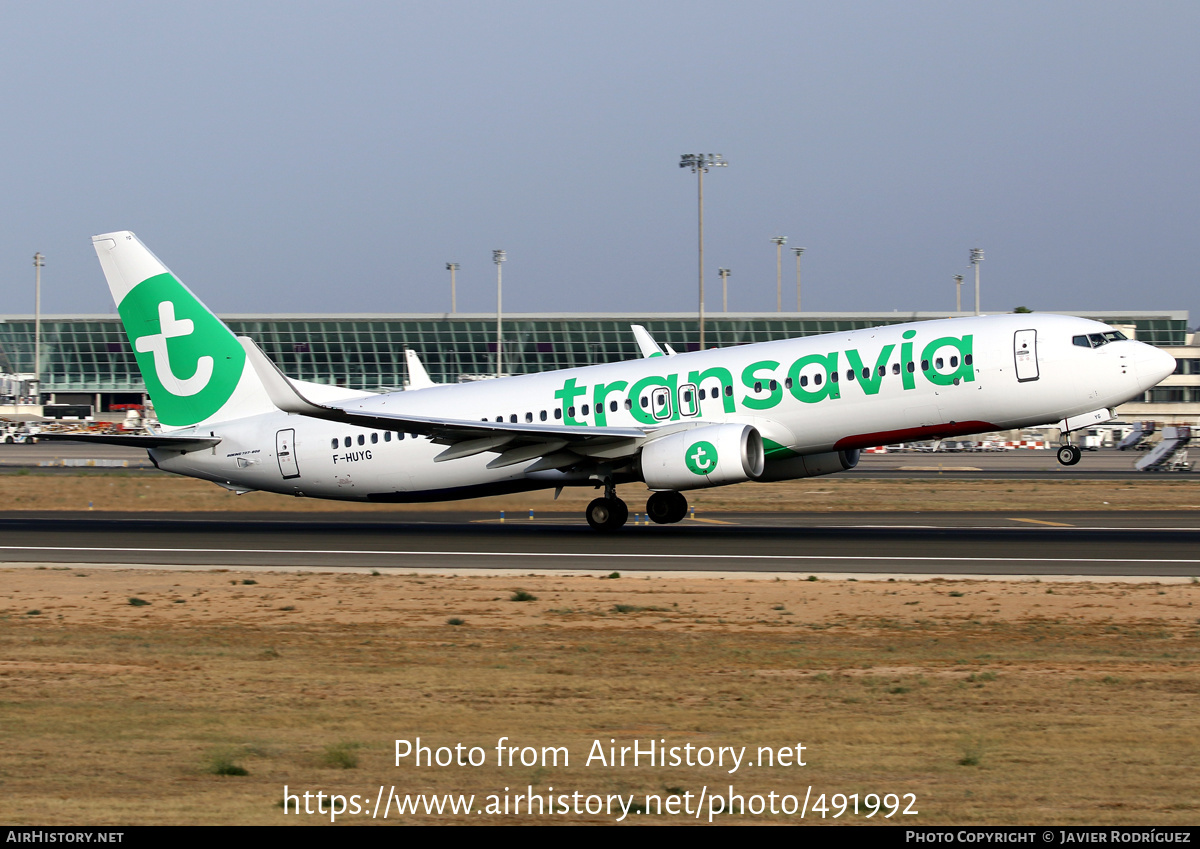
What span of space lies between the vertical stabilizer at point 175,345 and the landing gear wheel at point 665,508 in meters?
10.6

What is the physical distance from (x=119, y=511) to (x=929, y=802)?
121 feet

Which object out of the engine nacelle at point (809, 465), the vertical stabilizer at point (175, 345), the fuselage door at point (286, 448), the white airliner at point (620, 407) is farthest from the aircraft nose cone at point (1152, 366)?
the vertical stabilizer at point (175, 345)

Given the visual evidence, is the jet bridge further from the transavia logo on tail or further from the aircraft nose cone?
the transavia logo on tail

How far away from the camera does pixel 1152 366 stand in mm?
26094

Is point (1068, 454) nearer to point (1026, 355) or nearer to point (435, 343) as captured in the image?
point (1026, 355)

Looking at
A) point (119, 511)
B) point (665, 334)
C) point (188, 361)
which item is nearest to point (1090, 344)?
point (188, 361)

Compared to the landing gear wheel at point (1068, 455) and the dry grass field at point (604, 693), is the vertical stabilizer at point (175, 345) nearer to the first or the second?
the dry grass field at point (604, 693)

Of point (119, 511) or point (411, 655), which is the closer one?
point (411, 655)

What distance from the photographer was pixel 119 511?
132ft

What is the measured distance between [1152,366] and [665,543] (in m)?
11.6

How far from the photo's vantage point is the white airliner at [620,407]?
86.9 feet

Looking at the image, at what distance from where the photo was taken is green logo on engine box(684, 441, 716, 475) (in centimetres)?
2648

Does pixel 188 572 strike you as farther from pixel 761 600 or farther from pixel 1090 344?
pixel 1090 344

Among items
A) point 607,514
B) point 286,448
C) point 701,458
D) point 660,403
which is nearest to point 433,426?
point 607,514
